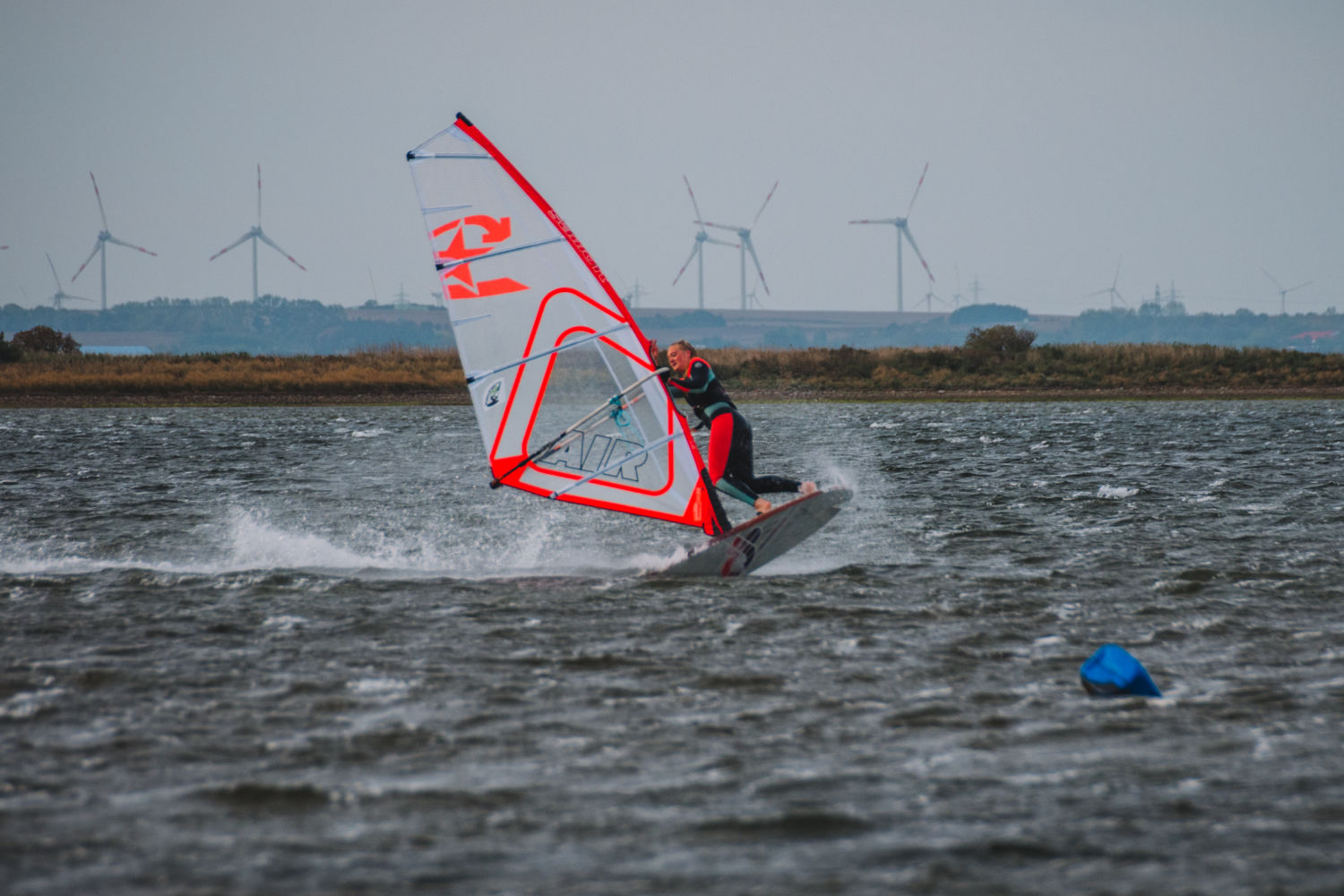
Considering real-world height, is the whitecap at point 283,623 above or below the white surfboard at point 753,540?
below

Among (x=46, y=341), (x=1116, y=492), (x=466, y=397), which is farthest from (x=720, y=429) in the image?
(x=46, y=341)

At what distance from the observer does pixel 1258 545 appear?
44.4 ft

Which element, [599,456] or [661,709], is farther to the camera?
[599,456]

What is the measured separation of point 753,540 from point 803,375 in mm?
45907

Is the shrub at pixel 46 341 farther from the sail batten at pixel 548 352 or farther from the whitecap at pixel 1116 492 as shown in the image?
the sail batten at pixel 548 352

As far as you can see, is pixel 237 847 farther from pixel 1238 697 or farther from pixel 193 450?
pixel 193 450

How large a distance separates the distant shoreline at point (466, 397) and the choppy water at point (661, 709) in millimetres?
36392

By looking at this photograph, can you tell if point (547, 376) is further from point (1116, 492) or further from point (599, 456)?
point (1116, 492)

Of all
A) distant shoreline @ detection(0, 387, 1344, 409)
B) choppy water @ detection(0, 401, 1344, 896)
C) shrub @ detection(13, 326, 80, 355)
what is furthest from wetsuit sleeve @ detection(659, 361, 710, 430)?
shrub @ detection(13, 326, 80, 355)

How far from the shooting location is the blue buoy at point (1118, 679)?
7.50 m

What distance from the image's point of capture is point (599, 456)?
11797 millimetres

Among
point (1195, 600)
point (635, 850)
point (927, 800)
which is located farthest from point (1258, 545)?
point (635, 850)

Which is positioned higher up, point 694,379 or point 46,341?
point 46,341

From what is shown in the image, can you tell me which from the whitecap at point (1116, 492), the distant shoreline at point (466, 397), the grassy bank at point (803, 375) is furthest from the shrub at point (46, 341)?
the whitecap at point (1116, 492)
